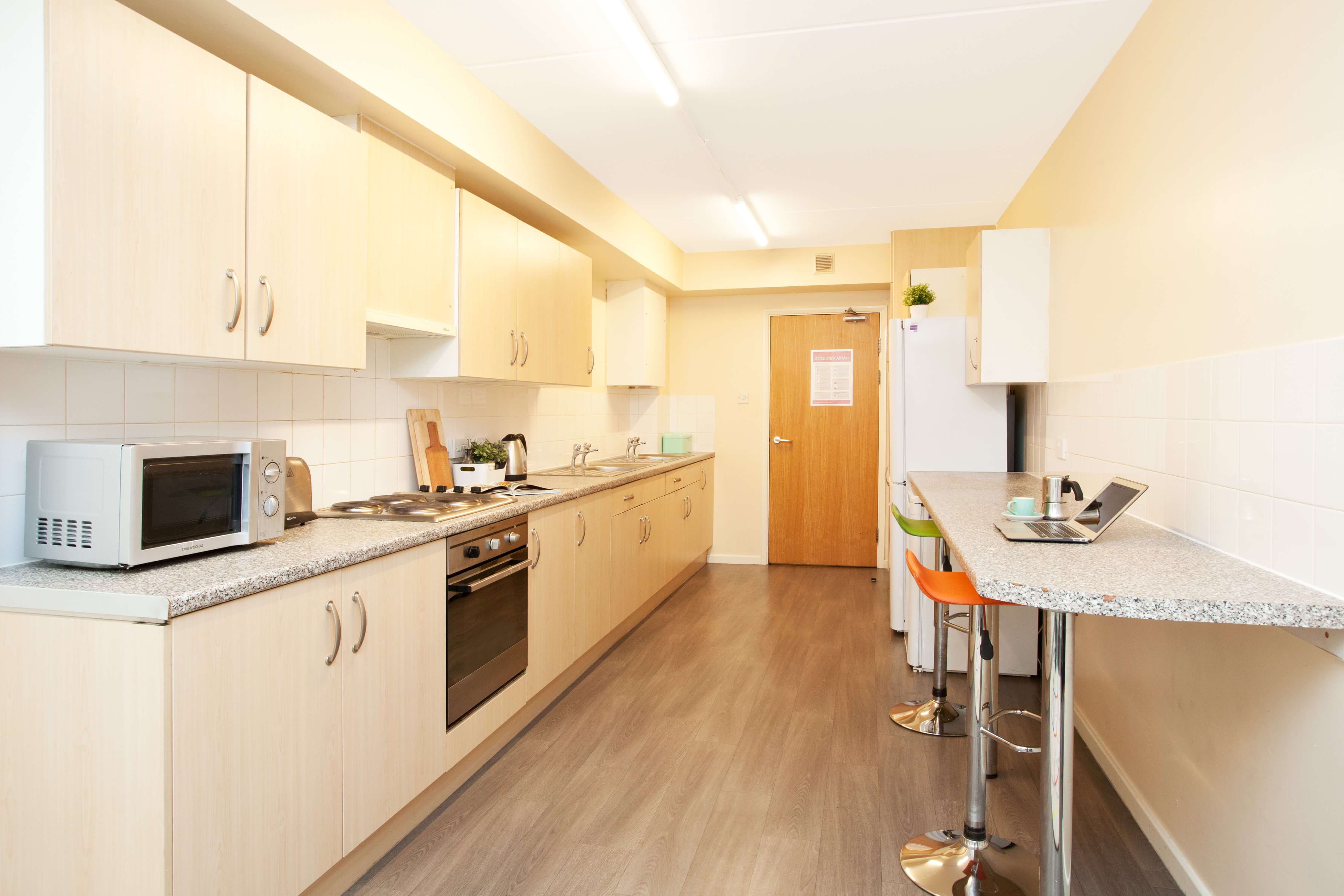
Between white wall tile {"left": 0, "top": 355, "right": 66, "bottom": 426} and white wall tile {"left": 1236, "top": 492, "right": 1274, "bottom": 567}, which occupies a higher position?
white wall tile {"left": 0, "top": 355, "right": 66, "bottom": 426}

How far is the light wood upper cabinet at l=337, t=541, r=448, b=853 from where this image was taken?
1.89m

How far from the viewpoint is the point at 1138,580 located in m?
1.42

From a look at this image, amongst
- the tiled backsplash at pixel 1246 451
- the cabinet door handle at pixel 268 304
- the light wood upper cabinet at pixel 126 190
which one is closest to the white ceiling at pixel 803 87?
the light wood upper cabinet at pixel 126 190

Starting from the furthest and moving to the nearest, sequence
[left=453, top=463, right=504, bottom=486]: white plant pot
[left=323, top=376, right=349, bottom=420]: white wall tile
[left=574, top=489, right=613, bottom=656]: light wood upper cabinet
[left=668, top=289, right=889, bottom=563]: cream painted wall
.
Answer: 1. [left=668, top=289, right=889, bottom=563]: cream painted wall
2. [left=574, top=489, right=613, bottom=656]: light wood upper cabinet
3. [left=453, top=463, right=504, bottom=486]: white plant pot
4. [left=323, top=376, right=349, bottom=420]: white wall tile

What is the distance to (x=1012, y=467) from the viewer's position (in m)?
4.10

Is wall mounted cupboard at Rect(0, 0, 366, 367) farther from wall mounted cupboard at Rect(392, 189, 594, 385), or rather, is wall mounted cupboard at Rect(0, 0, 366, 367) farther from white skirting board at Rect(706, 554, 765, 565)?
white skirting board at Rect(706, 554, 765, 565)

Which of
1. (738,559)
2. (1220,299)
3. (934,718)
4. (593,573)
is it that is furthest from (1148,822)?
(738,559)

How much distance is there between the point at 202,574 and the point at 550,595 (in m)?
1.58

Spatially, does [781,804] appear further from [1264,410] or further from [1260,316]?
[1260,316]

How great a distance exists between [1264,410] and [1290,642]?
0.49 meters

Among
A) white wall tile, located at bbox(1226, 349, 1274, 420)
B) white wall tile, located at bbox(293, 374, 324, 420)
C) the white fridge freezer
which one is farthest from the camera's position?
the white fridge freezer

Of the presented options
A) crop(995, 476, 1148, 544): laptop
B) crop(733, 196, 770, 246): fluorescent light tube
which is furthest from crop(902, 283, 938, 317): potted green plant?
crop(995, 476, 1148, 544): laptop

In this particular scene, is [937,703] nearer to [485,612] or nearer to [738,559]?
[485,612]

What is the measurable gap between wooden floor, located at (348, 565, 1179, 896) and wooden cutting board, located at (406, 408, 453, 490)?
3.54ft
